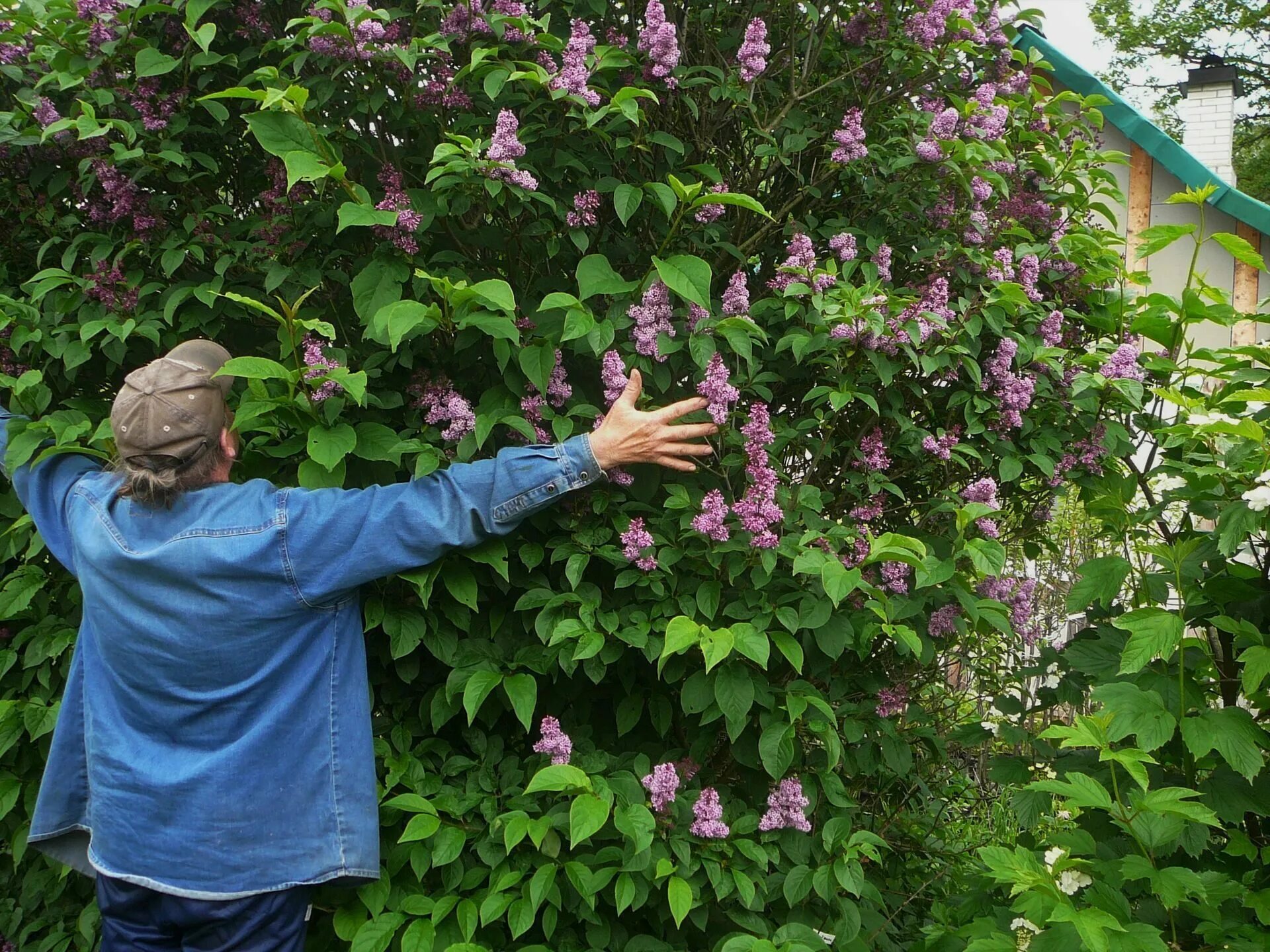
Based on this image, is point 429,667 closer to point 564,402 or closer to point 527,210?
point 564,402

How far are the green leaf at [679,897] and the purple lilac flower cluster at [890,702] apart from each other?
2.79 feet

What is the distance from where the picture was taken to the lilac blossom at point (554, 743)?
2.30 metres

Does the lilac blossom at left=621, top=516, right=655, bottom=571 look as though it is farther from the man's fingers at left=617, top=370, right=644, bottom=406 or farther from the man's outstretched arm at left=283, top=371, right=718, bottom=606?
the man's fingers at left=617, top=370, right=644, bottom=406

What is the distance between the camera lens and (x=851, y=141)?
270 cm

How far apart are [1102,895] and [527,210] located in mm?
2040

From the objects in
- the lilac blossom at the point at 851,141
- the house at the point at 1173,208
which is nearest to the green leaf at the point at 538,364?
the lilac blossom at the point at 851,141

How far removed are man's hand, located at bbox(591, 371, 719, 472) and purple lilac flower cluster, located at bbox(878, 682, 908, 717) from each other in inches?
38.3

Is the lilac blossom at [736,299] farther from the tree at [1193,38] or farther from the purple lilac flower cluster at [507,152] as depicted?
the tree at [1193,38]

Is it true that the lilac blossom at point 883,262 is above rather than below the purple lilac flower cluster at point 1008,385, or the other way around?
above

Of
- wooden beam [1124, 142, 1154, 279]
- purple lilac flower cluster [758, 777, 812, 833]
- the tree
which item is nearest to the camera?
purple lilac flower cluster [758, 777, 812, 833]

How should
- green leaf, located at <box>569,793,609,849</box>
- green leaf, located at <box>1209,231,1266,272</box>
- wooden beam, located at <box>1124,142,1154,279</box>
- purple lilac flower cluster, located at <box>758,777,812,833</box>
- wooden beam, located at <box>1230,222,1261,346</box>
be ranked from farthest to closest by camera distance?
wooden beam, located at <box>1124,142,1154,279</box>, wooden beam, located at <box>1230,222,1261,346</box>, green leaf, located at <box>1209,231,1266,272</box>, purple lilac flower cluster, located at <box>758,777,812,833</box>, green leaf, located at <box>569,793,609,849</box>

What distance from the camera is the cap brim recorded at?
88.4 inches

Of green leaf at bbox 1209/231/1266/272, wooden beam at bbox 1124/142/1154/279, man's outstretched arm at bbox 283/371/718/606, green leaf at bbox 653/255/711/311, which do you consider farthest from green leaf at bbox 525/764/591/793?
wooden beam at bbox 1124/142/1154/279

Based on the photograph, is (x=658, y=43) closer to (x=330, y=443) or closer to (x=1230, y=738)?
(x=330, y=443)
